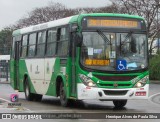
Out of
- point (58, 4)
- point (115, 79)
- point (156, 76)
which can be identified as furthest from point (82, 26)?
point (58, 4)

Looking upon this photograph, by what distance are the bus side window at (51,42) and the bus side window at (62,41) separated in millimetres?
426

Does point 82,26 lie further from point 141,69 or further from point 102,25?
point 141,69

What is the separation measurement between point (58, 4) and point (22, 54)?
69450 mm

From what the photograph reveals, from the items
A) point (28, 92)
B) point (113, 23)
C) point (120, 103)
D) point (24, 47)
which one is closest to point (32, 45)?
point (24, 47)

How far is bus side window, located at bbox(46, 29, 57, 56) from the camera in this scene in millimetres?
18953

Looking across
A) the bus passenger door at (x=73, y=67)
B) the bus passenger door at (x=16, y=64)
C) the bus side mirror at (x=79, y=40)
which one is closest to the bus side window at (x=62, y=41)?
the bus passenger door at (x=73, y=67)

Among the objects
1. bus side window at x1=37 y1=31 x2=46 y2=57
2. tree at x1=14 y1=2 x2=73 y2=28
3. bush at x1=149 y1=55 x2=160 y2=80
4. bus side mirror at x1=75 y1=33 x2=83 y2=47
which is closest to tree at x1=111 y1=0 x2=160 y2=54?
bush at x1=149 y1=55 x2=160 y2=80

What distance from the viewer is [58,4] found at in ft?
301

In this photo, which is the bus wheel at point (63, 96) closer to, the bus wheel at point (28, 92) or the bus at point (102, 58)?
the bus at point (102, 58)

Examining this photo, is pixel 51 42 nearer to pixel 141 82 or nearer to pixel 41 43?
pixel 41 43

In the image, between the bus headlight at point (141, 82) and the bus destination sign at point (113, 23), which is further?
the bus destination sign at point (113, 23)

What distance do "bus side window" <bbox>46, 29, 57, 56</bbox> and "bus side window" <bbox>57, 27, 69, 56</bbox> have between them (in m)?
0.43

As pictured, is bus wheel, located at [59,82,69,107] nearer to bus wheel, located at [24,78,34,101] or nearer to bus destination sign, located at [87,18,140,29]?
bus destination sign, located at [87,18,140,29]

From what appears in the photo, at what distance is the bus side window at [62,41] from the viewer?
1769 centimetres
